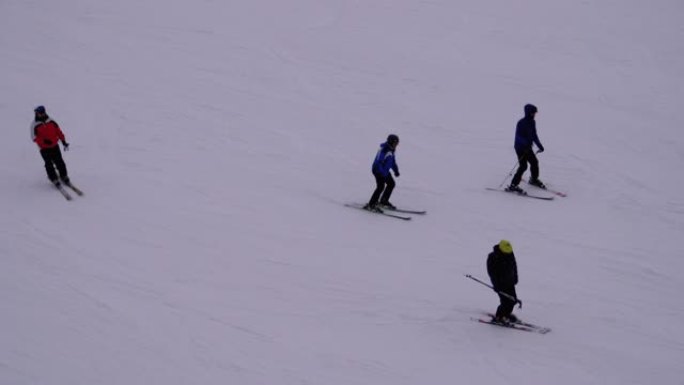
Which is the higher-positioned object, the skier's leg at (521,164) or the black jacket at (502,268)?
the skier's leg at (521,164)

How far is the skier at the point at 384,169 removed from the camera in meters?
10.0

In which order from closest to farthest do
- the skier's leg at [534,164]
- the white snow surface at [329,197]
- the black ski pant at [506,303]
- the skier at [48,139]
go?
1. the white snow surface at [329,197]
2. the black ski pant at [506,303]
3. the skier at [48,139]
4. the skier's leg at [534,164]

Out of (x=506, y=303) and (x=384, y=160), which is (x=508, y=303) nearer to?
(x=506, y=303)

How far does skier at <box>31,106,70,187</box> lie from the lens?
9.75 meters

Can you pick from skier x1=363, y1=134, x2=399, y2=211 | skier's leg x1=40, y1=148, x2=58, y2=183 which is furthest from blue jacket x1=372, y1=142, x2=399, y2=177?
skier's leg x1=40, y1=148, x2=58, y2=183

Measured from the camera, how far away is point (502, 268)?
754 cm

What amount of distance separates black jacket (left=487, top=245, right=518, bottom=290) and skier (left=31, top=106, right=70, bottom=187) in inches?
282

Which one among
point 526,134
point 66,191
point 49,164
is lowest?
point 66,191

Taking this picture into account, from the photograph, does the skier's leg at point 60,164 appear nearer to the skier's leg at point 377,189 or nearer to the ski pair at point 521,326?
the skier's leg at point 377,189

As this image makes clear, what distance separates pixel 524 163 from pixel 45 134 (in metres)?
8.62

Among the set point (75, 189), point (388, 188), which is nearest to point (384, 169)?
point (388, 188)

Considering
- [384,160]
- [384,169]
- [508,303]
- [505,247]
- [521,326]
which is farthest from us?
[384,169]

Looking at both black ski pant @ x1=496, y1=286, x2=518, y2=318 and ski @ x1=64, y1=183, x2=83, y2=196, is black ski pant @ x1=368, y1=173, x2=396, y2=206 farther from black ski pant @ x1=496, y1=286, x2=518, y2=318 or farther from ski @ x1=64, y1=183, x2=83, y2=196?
ski @ x1=64, y1=183, x2=83, y2=196

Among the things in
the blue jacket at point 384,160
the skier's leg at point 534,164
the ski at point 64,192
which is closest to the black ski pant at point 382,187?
the blue jacket at point 384,160
